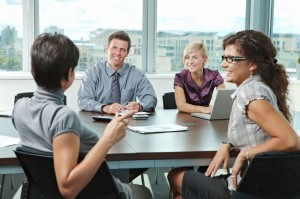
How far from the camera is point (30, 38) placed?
558 centimetres

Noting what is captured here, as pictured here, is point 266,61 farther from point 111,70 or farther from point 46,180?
point 111,70

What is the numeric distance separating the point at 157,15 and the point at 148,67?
0.72 meters

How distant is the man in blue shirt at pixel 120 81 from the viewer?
3.68 metres

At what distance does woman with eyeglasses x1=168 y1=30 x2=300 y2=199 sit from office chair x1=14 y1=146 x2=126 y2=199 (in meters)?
0.52

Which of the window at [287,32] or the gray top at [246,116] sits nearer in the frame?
the gray top at [246,116]

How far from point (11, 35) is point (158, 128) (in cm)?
363

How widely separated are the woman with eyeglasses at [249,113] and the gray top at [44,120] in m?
0.71

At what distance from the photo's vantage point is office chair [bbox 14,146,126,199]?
1577 mm

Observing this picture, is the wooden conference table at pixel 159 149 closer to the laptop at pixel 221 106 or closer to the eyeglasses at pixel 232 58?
the laptop at pixel 221 106

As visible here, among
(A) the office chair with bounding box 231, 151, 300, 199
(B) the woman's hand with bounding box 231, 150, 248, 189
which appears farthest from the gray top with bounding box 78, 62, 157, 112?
(A) the office chair with bounding box 231, 151, 300, 199

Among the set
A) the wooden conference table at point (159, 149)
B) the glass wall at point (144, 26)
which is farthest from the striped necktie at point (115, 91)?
the glass wall at point (144, 26)

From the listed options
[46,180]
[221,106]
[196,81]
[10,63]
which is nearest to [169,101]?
[196,81]

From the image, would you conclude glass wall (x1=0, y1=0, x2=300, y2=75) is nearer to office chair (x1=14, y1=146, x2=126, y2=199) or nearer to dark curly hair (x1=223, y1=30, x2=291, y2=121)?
dark curly hair (x1=223, y1=30, x2=291, y2=121)

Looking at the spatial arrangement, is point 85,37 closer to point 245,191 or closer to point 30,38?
point 30,38
